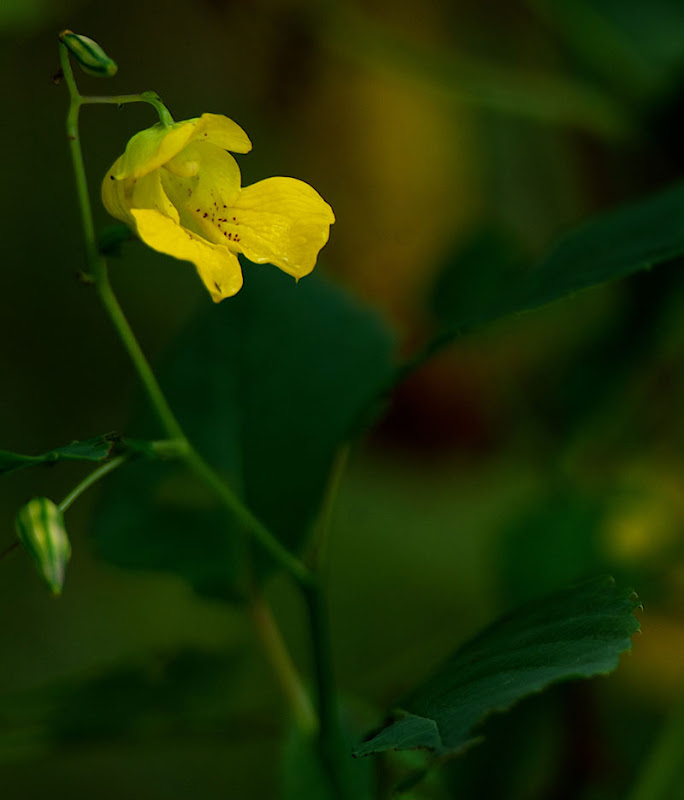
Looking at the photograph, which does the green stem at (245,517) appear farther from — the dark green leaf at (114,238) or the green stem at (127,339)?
the dark green leaf at (114,238)

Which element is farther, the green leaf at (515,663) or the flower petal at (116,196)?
the flower petal at (116,196)

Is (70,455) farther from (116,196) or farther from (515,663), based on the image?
(515,663)

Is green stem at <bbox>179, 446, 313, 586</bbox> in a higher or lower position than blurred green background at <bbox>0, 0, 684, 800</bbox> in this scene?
lower

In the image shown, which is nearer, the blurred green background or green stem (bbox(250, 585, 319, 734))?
green stem (bbox(250, 585, 319, 734))

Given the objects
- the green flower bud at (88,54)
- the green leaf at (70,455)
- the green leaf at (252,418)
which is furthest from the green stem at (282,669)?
the green flower bud at (88,54)

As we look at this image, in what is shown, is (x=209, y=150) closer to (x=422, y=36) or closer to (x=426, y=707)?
(x=426, y=707)

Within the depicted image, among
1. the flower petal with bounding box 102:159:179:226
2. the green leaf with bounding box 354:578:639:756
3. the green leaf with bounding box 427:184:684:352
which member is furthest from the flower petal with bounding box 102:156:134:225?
the green leaf with bounding box 354:578:639:756

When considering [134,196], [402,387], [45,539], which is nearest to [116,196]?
[134,196]

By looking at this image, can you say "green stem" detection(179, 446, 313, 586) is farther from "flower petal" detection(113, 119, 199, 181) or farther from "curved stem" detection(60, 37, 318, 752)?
"flower petal" detection(113, 119, 199, 181)
